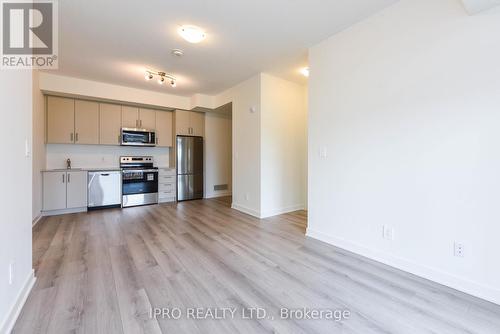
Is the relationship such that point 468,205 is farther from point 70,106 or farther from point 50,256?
point 70,106

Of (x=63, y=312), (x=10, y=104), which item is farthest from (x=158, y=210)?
(x=10, y=104)

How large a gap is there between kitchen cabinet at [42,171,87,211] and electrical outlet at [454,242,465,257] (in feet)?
18.1

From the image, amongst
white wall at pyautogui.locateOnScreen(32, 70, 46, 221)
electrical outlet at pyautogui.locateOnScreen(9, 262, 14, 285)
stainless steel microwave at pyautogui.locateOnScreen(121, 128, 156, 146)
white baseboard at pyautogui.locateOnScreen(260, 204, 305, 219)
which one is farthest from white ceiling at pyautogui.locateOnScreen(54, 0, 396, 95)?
white baseboard at pyautogui.locateOnScreen(260, 204, 305, 219)

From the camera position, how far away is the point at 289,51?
10.1 feet

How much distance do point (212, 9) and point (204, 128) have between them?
3.70m

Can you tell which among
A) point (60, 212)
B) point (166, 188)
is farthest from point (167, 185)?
point (60, 212)

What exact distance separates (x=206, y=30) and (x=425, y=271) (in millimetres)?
3360

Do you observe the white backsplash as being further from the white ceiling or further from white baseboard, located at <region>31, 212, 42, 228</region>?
the white ceiling

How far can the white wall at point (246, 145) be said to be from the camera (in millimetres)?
3934

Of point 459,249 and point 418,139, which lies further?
point 418,139

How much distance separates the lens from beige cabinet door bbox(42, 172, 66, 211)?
3.91m

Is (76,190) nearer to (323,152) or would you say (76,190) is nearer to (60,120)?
(60,120)

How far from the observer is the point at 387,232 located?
2205 millimetres

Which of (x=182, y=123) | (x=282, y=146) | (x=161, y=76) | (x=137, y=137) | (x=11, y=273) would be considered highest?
(x=161, y=76)
